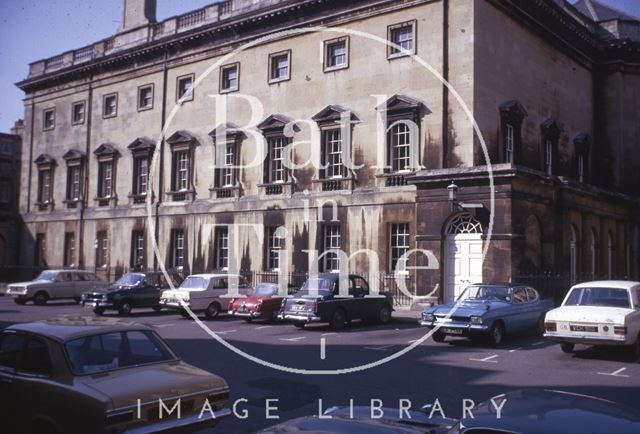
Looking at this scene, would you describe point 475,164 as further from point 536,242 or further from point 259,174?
point 259,174

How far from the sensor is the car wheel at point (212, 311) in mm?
21958

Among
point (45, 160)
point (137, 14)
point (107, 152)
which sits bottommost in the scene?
point (107, 152)

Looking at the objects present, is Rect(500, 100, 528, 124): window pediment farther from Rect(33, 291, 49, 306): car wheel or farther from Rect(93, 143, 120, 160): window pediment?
Rect(93, 143, 120, 160): window pediment

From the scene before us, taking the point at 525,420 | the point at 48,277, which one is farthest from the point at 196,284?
the point at 525,420

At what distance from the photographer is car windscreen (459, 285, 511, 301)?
1623 cm

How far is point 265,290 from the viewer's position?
21234 mm

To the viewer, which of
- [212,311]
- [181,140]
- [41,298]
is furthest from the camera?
[181,140]

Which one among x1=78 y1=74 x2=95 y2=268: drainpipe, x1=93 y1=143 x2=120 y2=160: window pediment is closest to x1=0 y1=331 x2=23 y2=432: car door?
x1=93 y1=143 x2=120 y2=160: window pediment

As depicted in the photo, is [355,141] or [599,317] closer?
[599,317]

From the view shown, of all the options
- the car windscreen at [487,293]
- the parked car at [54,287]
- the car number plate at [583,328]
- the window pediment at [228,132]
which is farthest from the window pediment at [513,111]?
the parked car at [54,287]

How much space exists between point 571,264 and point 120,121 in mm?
25878

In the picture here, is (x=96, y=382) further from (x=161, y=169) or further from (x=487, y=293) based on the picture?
(x=161, y=169)

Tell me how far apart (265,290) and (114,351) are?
47.8 feet

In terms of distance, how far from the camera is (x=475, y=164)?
23.0 m
